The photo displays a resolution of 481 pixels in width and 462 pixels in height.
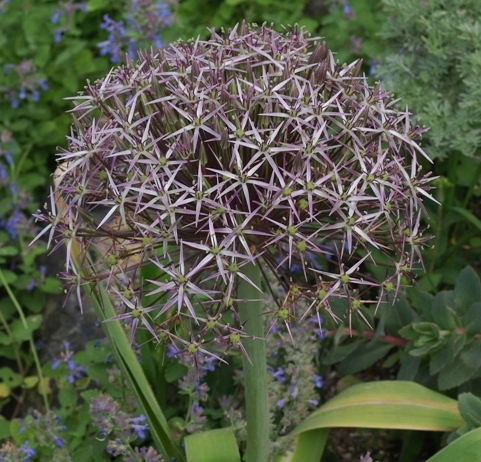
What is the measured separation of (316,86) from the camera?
1.54 meters

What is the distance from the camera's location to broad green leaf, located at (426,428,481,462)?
5.53ft

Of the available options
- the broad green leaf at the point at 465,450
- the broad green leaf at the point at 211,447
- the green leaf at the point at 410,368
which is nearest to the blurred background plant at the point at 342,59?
the green leaf at the point at 410,368

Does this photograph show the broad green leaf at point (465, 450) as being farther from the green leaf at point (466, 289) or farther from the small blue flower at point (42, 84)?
the small blue flower at point (42, 84)

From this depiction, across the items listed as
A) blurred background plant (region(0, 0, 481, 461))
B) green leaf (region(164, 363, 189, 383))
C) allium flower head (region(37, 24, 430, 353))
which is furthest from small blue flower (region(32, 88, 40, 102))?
allium flower head (region(37, 24, 430, 353))

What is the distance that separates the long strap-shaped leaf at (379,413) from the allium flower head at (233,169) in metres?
0.64

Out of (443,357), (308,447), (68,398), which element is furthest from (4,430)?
(443,357)

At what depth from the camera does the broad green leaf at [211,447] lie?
187cm

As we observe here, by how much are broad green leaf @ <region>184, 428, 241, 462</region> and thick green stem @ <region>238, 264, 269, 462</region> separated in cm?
5

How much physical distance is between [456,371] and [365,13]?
7.22 ft

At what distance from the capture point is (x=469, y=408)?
1947 mm

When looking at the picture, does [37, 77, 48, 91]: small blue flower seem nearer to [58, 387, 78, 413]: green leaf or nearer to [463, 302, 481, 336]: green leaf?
[58, 387, 78, 413]: green leaf

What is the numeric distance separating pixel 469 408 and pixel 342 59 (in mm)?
2068

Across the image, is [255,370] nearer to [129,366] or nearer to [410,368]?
[129,366]

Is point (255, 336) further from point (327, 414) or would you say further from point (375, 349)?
point (375, 349)
